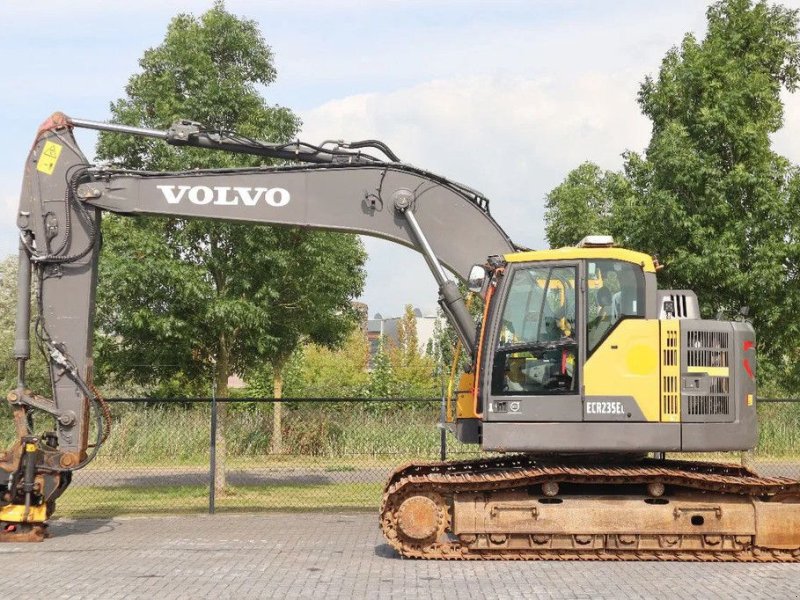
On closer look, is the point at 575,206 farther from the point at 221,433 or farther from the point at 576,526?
the point at 576,526

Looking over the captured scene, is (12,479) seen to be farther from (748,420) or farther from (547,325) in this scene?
(748,420)

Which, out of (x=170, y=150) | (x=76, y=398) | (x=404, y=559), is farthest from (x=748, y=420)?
(x=170, y=150)

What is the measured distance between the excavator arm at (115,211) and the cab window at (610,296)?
1483mm

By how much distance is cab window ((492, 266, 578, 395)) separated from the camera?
11.4m

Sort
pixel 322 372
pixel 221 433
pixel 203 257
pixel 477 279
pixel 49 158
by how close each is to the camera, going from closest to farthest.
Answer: pixel 477 279
pixel 49 158
pixel 203 257
pixel 221 433
pixel 322 372

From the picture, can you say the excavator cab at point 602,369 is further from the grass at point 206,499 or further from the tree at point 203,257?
the tree at point 203,257

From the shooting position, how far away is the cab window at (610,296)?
11.4 meters

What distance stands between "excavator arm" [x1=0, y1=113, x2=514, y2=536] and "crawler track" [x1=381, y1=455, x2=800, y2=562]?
254 centimetres

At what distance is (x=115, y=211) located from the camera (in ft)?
42.8

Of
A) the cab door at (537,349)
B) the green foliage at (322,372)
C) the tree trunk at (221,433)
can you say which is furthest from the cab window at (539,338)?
the green foliage at (322,372)

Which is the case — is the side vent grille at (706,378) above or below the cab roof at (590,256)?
→ below

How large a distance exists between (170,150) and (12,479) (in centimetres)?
599

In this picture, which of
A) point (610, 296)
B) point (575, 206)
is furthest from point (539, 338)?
point (575, 206)

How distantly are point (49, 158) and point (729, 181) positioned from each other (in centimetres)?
1006
